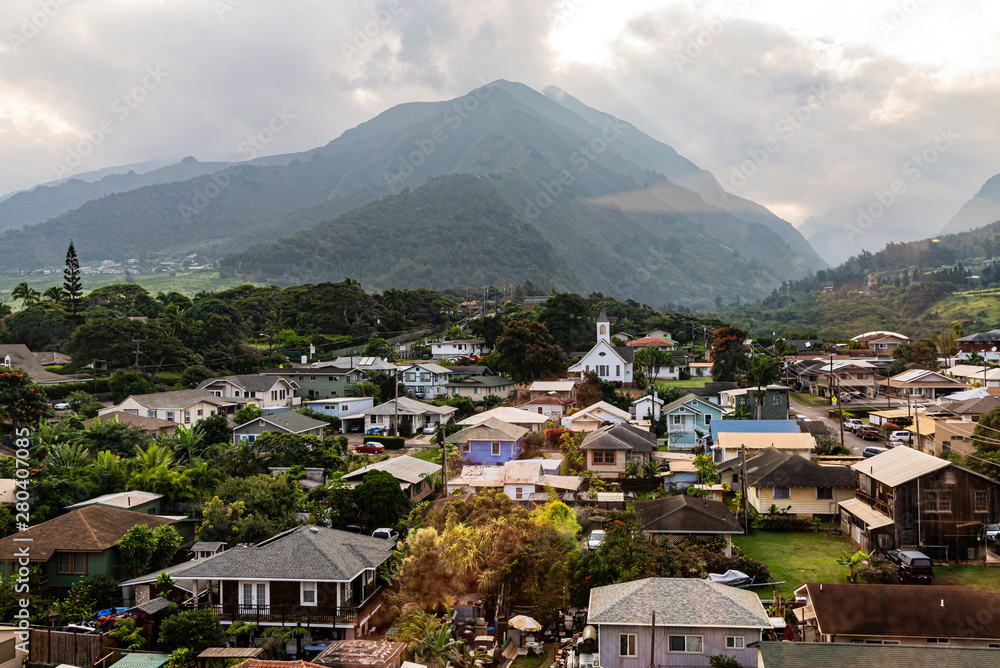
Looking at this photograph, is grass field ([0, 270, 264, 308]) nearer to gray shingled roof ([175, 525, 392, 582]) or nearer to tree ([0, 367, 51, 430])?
tree ([0, 367, 51, 430])

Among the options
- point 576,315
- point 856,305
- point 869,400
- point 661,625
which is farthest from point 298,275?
point 661,625

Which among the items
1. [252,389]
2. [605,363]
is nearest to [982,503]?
[605,363]

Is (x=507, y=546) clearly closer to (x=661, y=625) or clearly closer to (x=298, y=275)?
(x=661, y=625)

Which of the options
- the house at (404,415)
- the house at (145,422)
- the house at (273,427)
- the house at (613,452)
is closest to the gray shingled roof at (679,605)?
the house at (613,452)

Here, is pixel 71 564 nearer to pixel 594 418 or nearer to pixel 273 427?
pixel 273 427

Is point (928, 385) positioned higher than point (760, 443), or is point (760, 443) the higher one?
point (928, 385)

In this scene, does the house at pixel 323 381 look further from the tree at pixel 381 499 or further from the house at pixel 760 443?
the house at pixel 760 443
